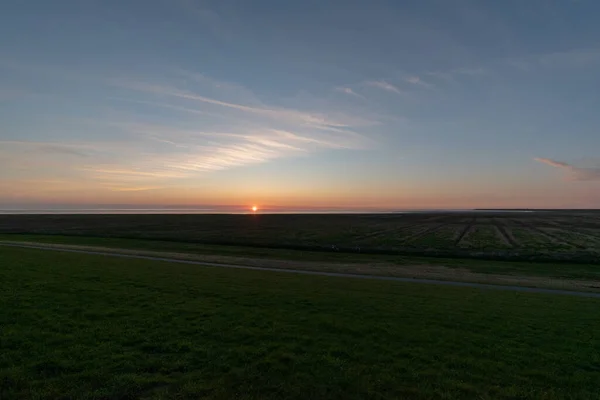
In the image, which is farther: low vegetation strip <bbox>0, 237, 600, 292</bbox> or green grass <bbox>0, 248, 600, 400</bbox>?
low vegetation strip <bbox>0, 237, 600, 292</bbox>

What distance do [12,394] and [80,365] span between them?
196 centimetres

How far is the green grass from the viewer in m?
10.7

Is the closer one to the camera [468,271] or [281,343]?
[281,343]

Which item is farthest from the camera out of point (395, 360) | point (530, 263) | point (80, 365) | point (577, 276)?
point (530, 263)

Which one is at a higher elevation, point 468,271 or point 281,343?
point 281,343

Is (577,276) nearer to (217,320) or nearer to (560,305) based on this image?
(560,305)

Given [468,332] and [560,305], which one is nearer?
[468,332]

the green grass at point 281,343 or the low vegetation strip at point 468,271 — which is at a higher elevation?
the green grass at point 281,343

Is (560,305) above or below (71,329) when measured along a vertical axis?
below

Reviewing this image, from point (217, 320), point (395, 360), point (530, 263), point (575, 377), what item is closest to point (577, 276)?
point (530, 263)

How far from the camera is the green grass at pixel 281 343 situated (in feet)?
35.1

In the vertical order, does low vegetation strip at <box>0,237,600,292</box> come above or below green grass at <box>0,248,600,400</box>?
below

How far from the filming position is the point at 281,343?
1417 centimetres

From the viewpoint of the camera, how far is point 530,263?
49.7 m
